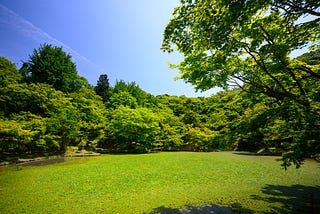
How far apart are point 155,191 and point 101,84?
24900mm

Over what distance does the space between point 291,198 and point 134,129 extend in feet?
46.1

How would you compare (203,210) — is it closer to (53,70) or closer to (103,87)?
(53,70)

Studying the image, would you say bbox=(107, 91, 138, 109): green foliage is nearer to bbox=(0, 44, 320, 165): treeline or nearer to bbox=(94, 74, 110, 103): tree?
bbox=(0, 44, 320, 165): treeline

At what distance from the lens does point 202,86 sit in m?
4.12

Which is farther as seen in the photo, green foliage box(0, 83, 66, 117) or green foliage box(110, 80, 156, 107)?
green foliage box(110, 80, 156, 107)

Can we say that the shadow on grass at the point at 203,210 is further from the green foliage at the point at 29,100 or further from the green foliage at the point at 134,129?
the green foliage at the point at 29,100

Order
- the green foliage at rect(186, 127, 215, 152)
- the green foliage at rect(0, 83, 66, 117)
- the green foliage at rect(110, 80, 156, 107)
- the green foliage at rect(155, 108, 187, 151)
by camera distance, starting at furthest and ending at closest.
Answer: the green foliage at rect(110, 80, 156, 107) → the green foliage at rect(186, 127, 215, 152) → the green foliage at rect(155, 108, 187, 151) → the green foliage at rect(0, 83, 66, 117)

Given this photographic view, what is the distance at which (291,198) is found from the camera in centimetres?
544

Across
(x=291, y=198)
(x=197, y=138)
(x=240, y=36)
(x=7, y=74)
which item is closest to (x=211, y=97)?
(x=197, y=138)

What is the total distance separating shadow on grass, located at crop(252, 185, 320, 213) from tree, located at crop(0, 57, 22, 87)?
18.4 m

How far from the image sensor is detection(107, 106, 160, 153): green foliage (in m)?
17.6

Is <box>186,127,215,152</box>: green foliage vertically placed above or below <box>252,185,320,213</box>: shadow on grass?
above

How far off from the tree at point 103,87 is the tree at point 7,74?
35.6ft

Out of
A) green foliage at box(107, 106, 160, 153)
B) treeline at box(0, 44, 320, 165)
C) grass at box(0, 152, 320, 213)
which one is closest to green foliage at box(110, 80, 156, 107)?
treeline at box(0, 44, 320, 165)
